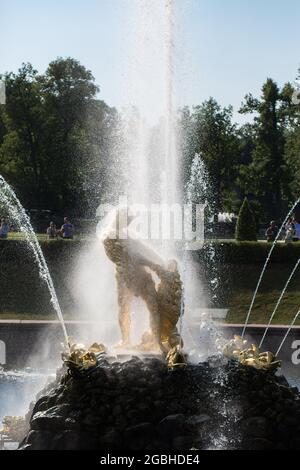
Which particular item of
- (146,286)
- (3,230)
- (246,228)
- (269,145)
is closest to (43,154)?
(269,145)

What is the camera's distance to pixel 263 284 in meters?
21.6

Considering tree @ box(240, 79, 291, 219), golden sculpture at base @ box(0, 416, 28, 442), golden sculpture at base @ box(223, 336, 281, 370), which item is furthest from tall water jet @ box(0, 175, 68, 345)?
tree @ box(240, 79, 291, 219)

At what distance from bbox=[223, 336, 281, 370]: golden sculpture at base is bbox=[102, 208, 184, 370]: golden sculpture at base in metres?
0.65

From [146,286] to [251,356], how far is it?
1581 mm

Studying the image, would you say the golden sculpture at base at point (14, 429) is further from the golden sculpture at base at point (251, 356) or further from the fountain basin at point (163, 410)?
the golden sculpture at base at point (251, 356)

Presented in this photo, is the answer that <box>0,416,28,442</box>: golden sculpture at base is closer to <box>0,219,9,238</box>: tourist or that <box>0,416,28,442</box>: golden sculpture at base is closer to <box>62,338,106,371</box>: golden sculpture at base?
<box>62,338,106,371</box>: golden sculpture at base

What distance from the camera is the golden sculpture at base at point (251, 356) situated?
34.4ft

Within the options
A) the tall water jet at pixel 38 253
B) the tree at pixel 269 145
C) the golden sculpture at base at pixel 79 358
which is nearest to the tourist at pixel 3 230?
the tall water jet at pixel 38 253

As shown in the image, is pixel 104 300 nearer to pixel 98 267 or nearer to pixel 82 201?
pixel 98 267

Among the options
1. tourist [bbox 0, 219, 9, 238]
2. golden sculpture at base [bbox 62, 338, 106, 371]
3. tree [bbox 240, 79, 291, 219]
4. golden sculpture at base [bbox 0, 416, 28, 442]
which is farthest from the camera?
tree [bbox 240, 79, 291, 219]

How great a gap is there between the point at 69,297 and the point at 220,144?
19146mm

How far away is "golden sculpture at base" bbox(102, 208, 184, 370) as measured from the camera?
1116cm

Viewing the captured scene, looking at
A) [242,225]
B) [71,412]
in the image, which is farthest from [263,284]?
[71,412]
